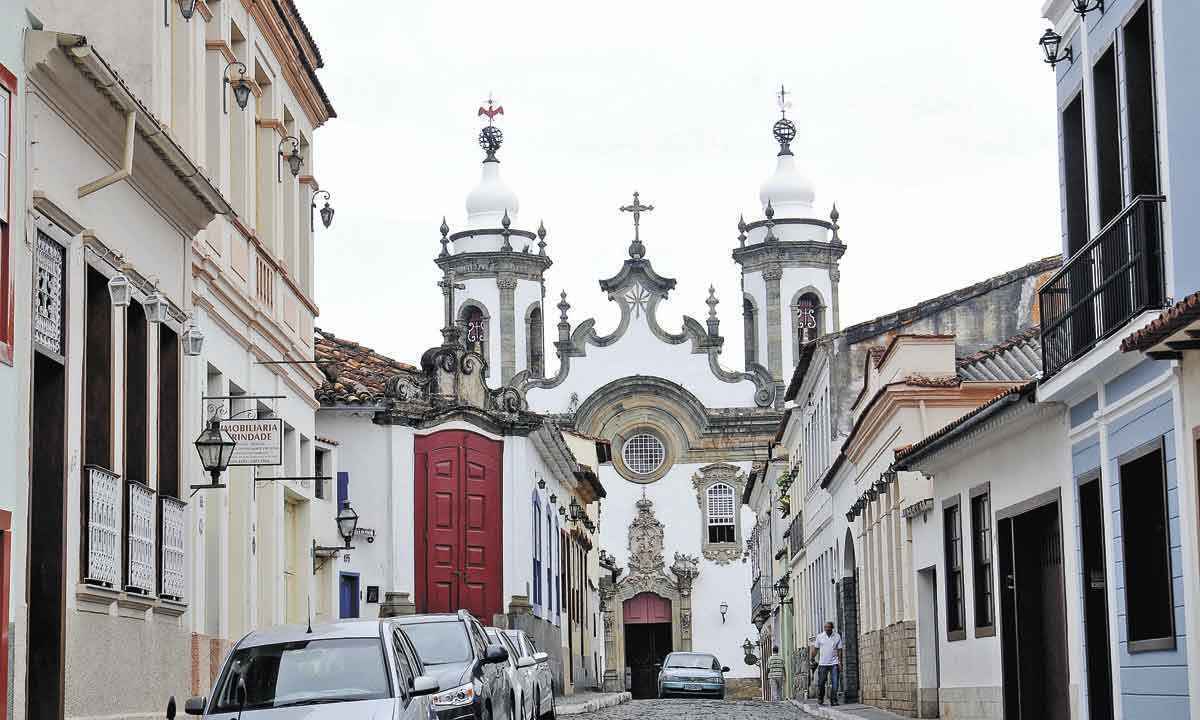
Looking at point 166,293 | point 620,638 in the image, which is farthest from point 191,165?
point 620,638

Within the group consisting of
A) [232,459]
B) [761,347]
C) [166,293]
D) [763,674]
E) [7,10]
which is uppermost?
[761,347]

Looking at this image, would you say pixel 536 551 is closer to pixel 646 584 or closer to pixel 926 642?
pixel 926 642

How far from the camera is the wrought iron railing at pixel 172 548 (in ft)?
55.6

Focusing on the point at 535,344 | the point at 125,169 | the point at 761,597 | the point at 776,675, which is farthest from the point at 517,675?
the point at 535,344

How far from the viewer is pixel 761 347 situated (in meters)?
Answer: 74.4

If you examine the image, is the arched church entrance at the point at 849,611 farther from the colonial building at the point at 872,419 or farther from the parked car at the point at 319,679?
the parked car at the point at 319,679

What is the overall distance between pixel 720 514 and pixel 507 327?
11427mm

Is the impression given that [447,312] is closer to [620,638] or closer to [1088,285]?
[620,638]

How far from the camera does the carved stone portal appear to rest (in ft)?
234

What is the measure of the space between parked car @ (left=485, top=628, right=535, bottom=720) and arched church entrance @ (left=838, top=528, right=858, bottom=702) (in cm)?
Answer: 1589

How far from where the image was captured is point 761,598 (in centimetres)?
6625

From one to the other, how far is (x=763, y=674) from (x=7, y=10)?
52.4m

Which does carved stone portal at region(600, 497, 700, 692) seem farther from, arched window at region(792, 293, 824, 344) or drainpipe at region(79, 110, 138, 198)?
drainpipe at region(79, 110, 138, 198)

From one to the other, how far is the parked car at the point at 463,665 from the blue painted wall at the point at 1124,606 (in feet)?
17.0
